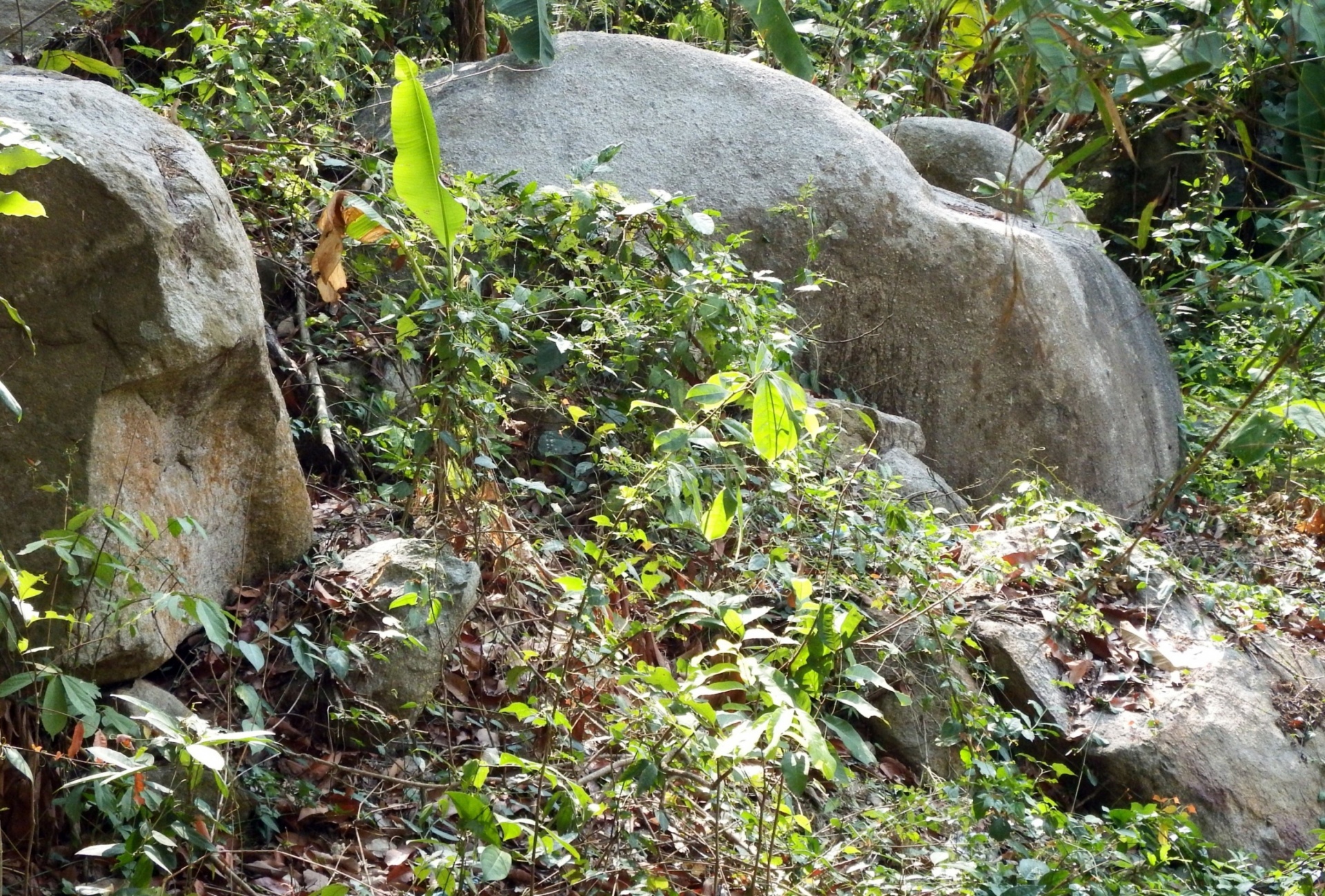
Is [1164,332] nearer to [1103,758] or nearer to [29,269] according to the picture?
[1103,758]

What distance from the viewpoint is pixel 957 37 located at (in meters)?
2.72

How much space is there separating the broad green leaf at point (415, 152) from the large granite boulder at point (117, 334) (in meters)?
0.54

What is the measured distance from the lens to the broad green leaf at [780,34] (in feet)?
8.44

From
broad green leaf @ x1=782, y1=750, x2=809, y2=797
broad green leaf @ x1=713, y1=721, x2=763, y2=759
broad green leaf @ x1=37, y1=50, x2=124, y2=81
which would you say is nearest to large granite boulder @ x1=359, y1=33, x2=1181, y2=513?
broad green leaf @ x1=37, y1=50, x2=124, y2=81

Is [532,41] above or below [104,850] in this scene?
above

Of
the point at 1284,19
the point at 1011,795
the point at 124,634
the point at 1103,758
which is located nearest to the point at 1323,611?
the point at 1103,758

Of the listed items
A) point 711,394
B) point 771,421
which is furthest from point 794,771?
point 711,394

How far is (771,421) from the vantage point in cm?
283

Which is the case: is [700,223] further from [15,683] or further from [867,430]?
[15,683]

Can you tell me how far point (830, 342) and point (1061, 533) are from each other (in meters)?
1.64

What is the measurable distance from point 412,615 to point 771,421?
1.41 m

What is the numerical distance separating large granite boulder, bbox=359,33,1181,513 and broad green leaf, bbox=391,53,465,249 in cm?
245

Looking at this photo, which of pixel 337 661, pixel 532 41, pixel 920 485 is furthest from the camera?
pixel 532 41

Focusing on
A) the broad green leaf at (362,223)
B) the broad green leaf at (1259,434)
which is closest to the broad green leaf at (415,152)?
the broad green leaf at (362,223)
